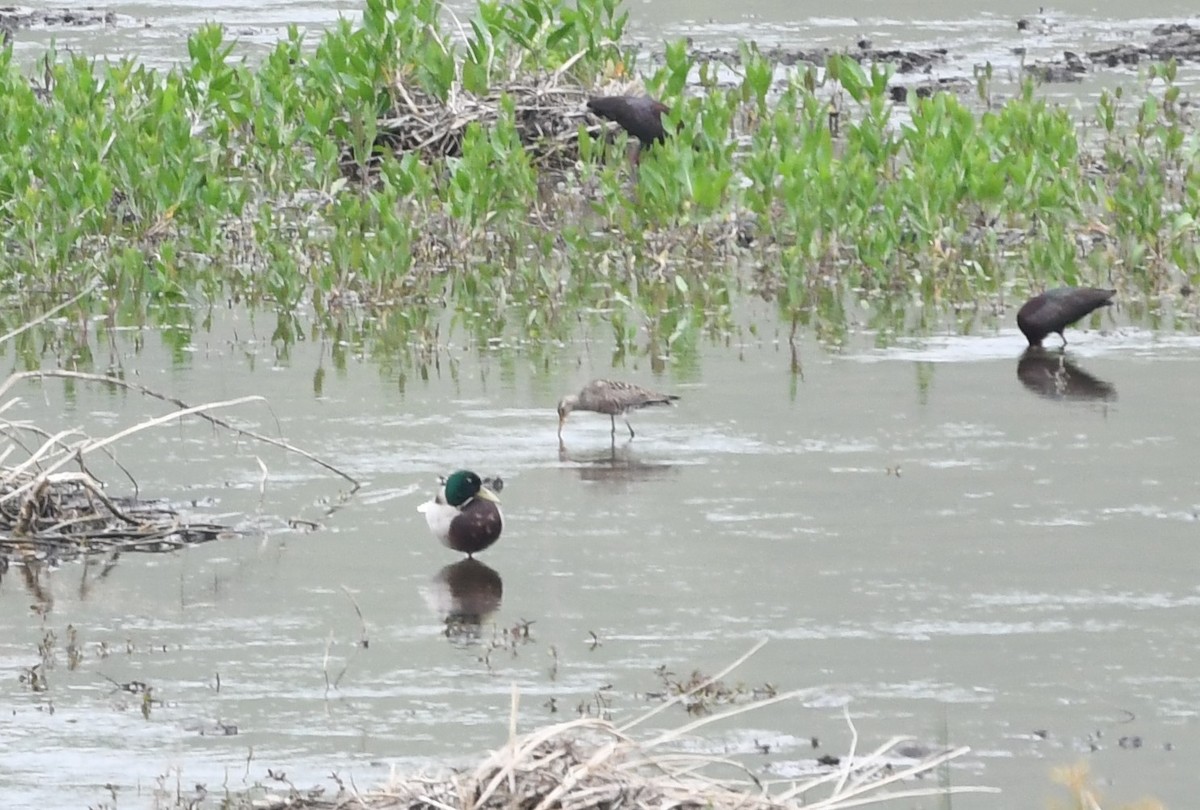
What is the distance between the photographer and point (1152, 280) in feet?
42.7

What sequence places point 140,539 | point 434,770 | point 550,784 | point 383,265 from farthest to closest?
1. point 383,265
2. point 140,539
3. point 434,770
4. point 550,784

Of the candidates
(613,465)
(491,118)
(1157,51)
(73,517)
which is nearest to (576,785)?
(73,517)

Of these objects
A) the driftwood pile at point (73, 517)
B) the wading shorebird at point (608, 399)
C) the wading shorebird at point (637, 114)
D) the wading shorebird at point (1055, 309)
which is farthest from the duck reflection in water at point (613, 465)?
the wading shorebird at point (637, 114)

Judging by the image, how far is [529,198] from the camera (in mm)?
14695

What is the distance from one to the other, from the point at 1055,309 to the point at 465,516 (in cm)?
422

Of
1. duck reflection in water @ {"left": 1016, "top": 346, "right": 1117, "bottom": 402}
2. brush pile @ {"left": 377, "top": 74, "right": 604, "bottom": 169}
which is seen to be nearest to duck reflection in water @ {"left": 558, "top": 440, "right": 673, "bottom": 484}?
duck reflection in water @ {"left": 1016, "top": 346, "right": 1117, "bottom": 402}

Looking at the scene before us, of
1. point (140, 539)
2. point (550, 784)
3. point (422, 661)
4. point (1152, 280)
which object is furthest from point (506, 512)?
point (1152, 280)

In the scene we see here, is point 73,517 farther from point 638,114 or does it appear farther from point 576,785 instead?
point 638,114

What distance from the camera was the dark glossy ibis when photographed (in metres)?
16.3

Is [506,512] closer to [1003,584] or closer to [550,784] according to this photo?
[1003,584]

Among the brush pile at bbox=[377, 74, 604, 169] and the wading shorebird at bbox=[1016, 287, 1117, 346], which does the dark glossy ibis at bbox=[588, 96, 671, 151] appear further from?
the wading shorebird at bbox=[1016, 287, 1117, 346]

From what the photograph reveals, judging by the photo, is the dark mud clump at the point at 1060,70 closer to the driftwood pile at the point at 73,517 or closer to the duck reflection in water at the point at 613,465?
the duck reflection in water at the point at 613,465

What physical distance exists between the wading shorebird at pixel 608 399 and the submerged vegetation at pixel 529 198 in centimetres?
179

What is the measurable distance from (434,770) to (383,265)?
688 cm
